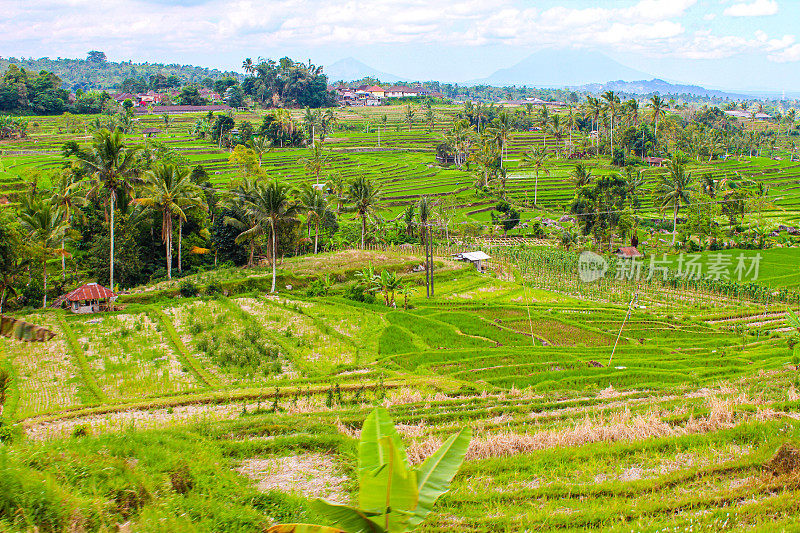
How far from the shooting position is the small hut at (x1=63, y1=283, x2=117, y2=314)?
22.5 meters

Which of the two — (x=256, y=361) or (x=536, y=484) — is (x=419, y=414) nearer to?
(x=536, y=484)

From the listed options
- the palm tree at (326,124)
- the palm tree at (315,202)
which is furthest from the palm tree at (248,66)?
the palm tree at (315,202)

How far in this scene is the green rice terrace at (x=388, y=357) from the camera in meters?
6.73

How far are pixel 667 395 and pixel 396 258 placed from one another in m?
21.7

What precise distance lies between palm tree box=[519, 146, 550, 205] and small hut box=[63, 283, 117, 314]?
1604 inches

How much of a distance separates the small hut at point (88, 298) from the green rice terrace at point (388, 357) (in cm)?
15

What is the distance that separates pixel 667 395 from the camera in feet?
42.8

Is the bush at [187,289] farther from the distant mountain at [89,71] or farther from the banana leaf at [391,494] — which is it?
the distant mountain at [89,71]

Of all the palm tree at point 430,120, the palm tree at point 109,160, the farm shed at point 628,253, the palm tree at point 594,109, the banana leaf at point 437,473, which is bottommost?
the farm shed at point 628,253

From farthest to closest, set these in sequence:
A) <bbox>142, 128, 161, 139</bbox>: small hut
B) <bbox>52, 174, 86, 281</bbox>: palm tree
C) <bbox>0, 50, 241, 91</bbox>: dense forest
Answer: <bbox>0, 50, 241, 91</bbox>: dense forest → <bbox>142, 128, 161, 139</bbox>: small hut → <bbox>52, 174, 86, 281</bbox>: palm tree

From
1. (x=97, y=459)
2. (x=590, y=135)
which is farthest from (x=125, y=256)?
(x=590, y=135)

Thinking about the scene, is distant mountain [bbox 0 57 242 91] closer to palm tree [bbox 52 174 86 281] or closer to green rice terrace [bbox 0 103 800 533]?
green rice terrace [bbox 0 103 800 533]

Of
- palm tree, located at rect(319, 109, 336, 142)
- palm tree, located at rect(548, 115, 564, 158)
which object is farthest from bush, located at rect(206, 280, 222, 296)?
palm tree, located at rect(548, 115, 564, 158)

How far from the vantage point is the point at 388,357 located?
1916 centimetres
